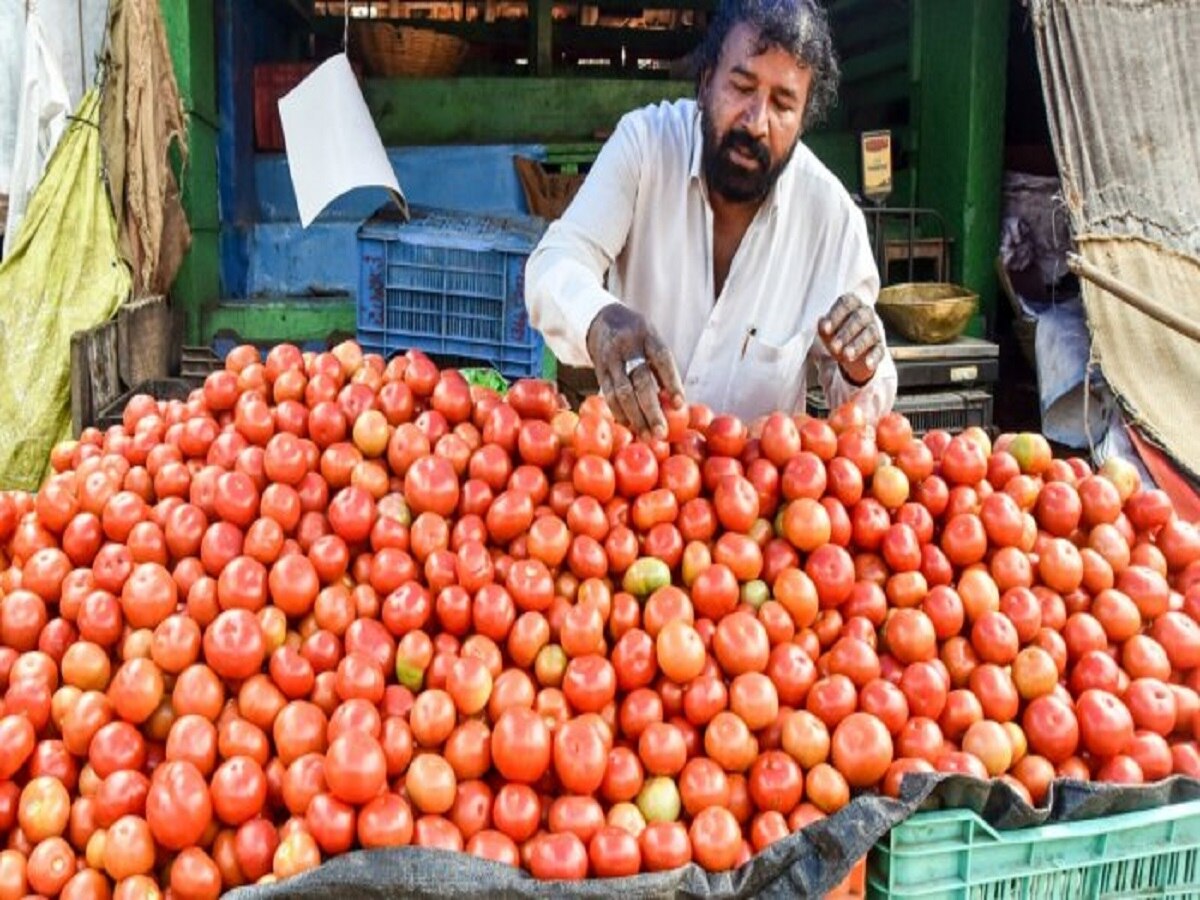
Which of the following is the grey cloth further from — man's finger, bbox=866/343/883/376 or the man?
man's finger, bbox=866/343/883/376

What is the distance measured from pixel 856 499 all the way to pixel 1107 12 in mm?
4138

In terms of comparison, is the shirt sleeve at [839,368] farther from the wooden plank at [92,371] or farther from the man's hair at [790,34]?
the wooden plank at [92,371]

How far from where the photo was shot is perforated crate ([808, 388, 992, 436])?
5262mm

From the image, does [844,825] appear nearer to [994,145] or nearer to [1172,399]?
[1172,399]

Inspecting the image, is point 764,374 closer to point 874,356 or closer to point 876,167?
point 874,356

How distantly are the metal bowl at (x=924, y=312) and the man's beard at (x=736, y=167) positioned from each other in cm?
281

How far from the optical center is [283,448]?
1.80 m

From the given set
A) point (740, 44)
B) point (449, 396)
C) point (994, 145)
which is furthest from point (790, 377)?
point (994, 145)

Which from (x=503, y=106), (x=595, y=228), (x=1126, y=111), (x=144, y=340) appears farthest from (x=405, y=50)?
(x=595, y=228)

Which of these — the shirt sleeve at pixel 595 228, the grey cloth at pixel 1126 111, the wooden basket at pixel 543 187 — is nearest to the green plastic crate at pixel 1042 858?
the shirt sleeve at pixel 595 228

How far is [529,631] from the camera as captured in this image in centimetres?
165

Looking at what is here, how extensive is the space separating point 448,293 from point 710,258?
Result: 2.48m

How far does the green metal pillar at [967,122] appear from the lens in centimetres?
595

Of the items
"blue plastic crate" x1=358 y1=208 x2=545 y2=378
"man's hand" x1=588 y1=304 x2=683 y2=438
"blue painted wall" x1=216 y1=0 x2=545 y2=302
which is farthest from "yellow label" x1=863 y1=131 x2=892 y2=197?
"man's hand" x1=588 y1=304 x2=683 y2=438
